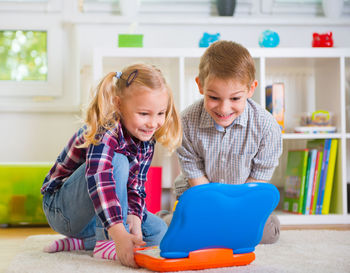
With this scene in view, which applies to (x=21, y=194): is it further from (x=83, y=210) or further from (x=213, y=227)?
(x=213, y=227)

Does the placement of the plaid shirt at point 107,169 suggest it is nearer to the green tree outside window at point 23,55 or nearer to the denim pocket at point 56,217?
the denim pocket at point 56,217

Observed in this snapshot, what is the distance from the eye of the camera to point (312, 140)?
1.97 m

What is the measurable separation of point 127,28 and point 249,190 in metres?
1.41

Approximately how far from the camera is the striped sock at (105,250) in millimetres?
1092

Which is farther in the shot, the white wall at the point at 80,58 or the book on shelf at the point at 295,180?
the white wall at the point at 80,58

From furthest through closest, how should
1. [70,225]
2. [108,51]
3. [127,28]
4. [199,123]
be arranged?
1. [127,28]
2. [108,51]
3. [199,123]
4. [70,225]

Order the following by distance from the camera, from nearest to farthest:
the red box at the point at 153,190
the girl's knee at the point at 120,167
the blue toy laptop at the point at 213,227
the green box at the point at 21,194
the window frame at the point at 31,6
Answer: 1. the blue toy laptop at the point at 213,227
2. the girl's knee at the point at 120,167
3. the green box at the point at 21,194
4. the red box at the point at 153,190
5. the window frame at the point at 31,6

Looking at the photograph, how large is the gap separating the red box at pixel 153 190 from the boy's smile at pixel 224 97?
1.92 ft

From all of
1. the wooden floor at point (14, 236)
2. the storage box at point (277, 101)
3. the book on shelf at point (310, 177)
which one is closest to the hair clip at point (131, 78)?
the wooden floor at point (14, 236)

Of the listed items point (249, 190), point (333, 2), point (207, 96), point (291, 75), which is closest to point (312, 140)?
point (291, 75)

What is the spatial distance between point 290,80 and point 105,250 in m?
1.36

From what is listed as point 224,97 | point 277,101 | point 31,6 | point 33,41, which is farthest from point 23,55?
point 224,97

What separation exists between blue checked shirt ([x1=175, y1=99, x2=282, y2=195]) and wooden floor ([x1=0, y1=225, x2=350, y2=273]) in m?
0.46

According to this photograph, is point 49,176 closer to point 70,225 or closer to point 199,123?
point 70,225
